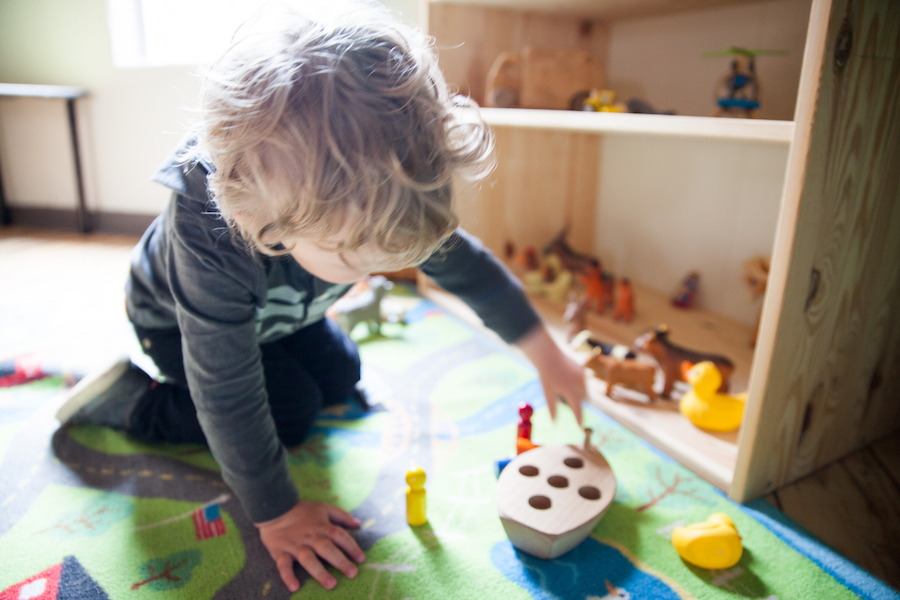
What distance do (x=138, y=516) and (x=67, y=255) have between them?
1.34m

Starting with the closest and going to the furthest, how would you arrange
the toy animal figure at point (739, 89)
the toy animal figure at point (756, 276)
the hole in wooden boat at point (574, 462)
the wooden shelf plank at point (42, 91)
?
1. the hole in wooden boat at point (574, 462)
2. the toy animal figure at point (739, 89)
3. the toy animal figure at point (756, 276)
4. the wooden shelf plank at point (42, 91)

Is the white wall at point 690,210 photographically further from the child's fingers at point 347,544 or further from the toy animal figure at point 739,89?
the child's fingers at point 347,544

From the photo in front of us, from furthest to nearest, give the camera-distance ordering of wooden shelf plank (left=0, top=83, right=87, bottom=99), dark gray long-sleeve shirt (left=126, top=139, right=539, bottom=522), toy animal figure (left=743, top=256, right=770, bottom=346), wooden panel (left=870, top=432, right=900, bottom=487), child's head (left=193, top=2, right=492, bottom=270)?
wooden shelf plank (left=0, top=83, right=87, bottom=99) → toy animal figure (left=743, top=256, right=770, bottom=346) → wooden panel (left=870, top=432, right=900, bottom=487) → dark gray long-sleeve shirt (left=126, top=139, right=539, bottom=522) → child's head (left=193, top=2, right=492, bottom=270)

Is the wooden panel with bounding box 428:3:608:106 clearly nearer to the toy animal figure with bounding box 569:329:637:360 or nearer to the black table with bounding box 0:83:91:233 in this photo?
the toy animal figure with bounding box 569:329:637:360

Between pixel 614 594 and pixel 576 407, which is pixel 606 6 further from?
pixel 614 594

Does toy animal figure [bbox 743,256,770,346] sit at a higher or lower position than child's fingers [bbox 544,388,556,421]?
higher

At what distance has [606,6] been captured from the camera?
1.17 meters

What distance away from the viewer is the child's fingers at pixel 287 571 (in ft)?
1.75

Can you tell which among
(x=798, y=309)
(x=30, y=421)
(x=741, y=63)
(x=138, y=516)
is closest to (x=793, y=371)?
(x=798, y=309)

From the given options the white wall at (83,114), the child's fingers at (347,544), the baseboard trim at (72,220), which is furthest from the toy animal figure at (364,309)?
the baseboard trim at (72,220)

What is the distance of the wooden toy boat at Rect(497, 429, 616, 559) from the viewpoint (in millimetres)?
558

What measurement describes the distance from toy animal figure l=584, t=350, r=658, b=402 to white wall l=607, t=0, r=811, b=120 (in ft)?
1.65

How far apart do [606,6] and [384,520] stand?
1.04 meters

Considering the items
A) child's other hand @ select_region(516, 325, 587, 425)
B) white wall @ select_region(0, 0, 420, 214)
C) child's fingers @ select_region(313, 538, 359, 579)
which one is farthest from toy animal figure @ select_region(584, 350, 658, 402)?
white wall @ select_region(0, 0, 420, 214)
